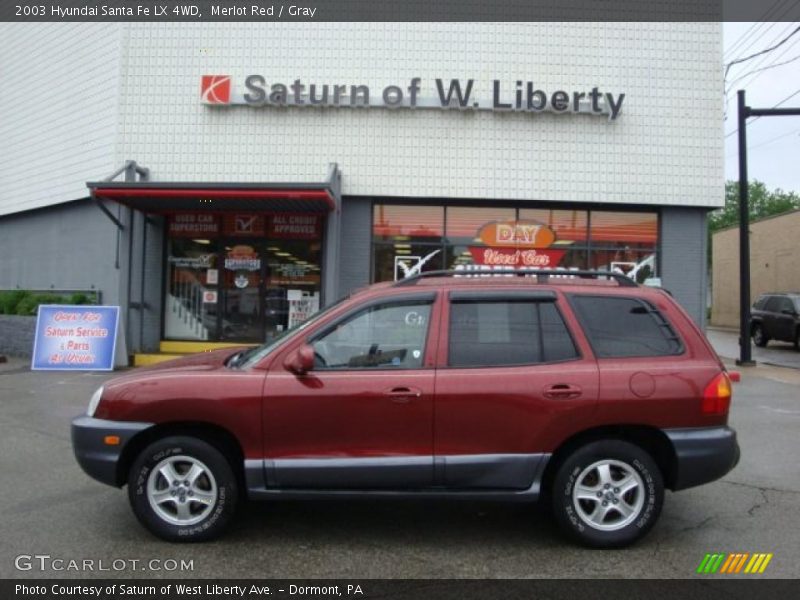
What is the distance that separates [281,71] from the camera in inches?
546

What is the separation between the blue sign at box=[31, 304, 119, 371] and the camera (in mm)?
12547

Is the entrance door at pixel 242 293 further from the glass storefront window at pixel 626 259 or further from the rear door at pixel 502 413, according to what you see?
the rear door at pixel 502 413

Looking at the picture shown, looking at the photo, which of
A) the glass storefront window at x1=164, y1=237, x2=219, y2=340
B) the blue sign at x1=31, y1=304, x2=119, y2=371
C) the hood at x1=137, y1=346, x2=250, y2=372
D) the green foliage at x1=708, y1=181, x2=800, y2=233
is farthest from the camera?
the green foliage at x1=708, y1=181, x2=800, y2=233

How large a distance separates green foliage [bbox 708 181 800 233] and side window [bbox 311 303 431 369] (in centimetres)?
6758

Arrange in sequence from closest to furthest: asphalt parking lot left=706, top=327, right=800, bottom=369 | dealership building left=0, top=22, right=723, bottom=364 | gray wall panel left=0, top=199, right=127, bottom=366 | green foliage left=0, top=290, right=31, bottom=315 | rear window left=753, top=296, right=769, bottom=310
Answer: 1. dealership building left=0, top=22, right=723, bottom=364
2. gray wall panel left=0, top=199, right=127, bottom=366
3. green foliage left=0, top=290, right=31, bottom=315
4. asphalt parking lot left=706, top=327, right=800, bottom=369
5. rear window left=753, top=296, right=769, bottom=310

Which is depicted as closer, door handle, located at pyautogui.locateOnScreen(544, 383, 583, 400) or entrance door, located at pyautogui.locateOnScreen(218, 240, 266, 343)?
door handle, located at pyautogui.locateOnScreen(544, 383, 583, 400)

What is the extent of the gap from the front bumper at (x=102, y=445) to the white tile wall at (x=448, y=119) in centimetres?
987

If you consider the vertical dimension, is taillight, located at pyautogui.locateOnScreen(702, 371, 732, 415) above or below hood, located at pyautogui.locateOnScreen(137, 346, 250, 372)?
below

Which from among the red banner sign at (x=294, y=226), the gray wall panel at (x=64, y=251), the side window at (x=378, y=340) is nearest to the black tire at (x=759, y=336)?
the red banner sign at (x=294, y=226)

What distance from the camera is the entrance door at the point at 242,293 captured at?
14180 mm

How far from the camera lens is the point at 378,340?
4445 mm

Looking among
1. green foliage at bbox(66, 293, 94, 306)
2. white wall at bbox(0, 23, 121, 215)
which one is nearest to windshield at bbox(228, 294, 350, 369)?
green foliage at bbox(66, 293, 94, 306)

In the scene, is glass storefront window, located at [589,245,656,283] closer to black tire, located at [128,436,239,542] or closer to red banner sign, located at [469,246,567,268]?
red banner sign, located at [469,246,567,268]

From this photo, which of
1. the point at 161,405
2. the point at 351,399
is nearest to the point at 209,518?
the point at 161,405
